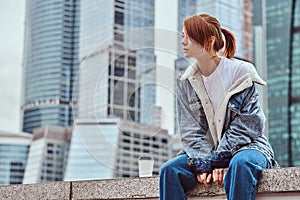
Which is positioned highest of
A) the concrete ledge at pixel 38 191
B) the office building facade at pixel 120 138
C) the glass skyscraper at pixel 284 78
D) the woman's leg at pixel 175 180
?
the glass skyscraper at pixel 284 78

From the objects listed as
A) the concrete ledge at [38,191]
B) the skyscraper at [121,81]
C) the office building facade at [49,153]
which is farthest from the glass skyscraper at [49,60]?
the concrete ledge at [38,191]

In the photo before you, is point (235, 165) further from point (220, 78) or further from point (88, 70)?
point (88, 70)

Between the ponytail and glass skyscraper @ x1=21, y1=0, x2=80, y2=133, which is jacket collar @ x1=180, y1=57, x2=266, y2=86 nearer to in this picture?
the ponytail

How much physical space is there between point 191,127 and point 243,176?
37 centimetres

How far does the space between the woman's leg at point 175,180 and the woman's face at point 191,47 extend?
16.2 inches

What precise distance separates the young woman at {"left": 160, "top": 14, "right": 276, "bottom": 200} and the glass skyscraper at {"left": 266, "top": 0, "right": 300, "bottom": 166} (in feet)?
102

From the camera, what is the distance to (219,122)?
237 cm

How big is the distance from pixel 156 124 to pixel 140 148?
0.46 ft

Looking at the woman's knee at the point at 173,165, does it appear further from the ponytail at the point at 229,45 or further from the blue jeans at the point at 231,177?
the ponytail at the point at 229,45

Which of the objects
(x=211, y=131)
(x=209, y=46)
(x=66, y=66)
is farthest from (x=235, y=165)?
(x=66, y=66)

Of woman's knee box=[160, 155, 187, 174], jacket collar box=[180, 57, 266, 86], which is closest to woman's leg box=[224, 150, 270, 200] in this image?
woman's knee box=[160, 155, 187, 174]

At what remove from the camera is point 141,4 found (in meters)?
28.0

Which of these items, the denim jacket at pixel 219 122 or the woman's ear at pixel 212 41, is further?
the woman's ear at pixel 212 41

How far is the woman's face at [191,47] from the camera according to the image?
2.43m
